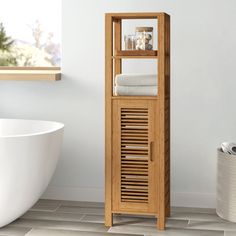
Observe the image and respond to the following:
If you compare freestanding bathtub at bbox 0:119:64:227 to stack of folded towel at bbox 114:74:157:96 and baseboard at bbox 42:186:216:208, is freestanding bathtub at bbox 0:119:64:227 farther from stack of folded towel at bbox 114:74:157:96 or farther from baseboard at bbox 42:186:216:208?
baseboard at bbox 42:186:216:208

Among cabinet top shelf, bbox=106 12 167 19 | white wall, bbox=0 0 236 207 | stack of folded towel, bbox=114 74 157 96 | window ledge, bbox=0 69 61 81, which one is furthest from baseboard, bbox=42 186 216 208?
cabinet top shelf, bbox=106 12 167 19

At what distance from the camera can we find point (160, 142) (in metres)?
3.50

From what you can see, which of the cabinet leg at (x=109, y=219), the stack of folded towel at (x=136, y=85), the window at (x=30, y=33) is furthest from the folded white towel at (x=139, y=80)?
the window at (x=30, y=33)

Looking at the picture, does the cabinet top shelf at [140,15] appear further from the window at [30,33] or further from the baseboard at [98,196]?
the baseboard at [98,196]

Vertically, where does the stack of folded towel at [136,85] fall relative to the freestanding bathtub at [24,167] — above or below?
above

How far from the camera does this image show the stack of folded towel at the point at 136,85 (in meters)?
3.48

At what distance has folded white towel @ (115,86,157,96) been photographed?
3490 millimetres

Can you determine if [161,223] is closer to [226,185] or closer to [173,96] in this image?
[226,185]

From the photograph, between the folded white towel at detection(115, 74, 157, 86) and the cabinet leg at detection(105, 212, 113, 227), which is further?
the cabinet leg at detection(105, 212, 113, 227)

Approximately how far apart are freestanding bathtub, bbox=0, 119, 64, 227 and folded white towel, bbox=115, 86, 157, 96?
0.45 metres

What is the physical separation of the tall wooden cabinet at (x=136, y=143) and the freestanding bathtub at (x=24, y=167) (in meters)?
0.37

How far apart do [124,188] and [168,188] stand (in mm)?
365

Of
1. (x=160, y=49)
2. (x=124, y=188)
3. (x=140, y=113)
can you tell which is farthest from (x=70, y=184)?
(x=160, y=49)

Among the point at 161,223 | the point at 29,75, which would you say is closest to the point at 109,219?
the point at 161,223
